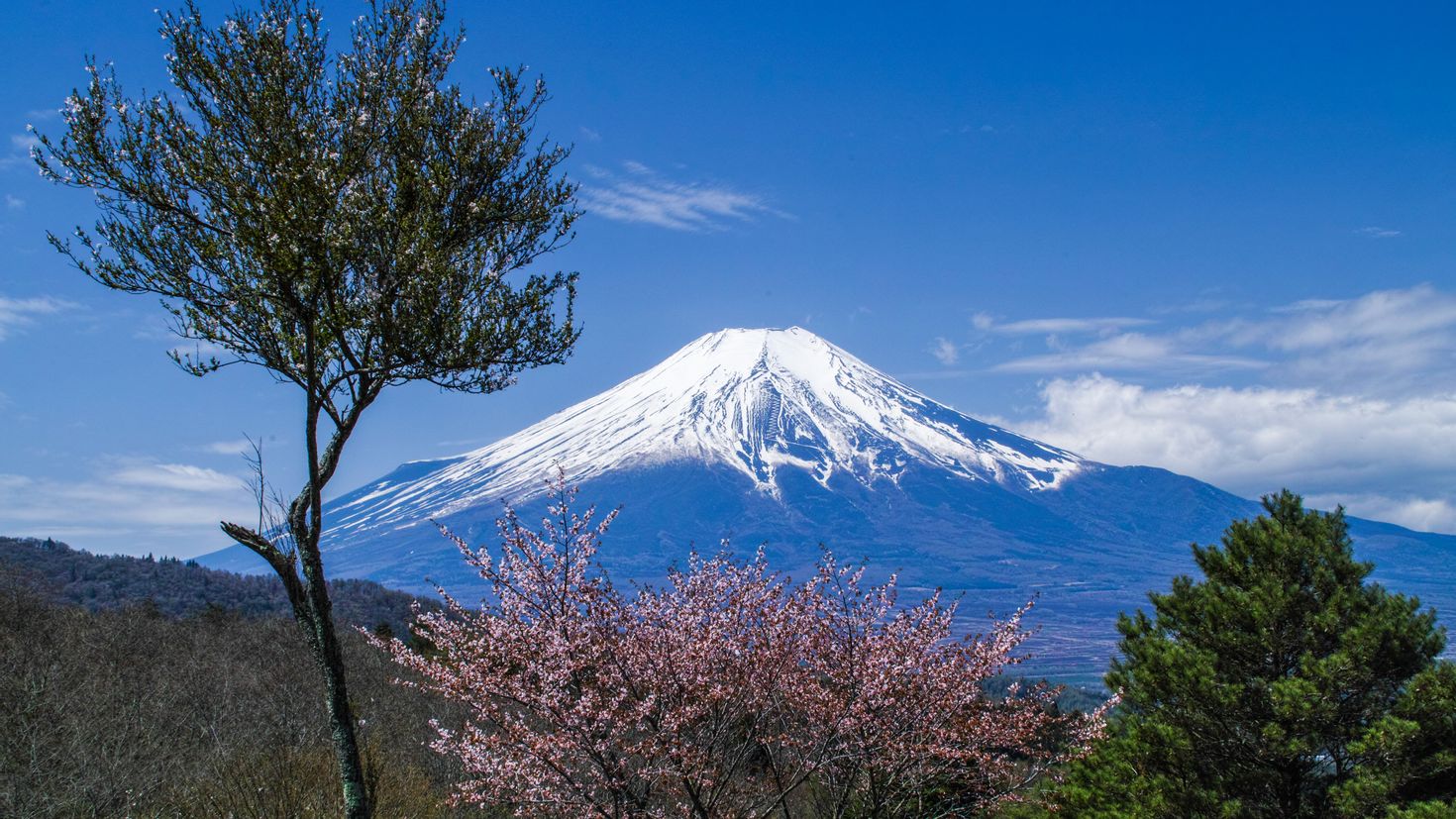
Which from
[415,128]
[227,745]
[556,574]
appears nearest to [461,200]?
[415,128]

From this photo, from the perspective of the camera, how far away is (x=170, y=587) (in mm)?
65625

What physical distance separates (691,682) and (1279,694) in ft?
21.2

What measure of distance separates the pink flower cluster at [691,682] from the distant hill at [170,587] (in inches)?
1874

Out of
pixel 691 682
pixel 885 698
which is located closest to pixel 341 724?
pixel 691 682

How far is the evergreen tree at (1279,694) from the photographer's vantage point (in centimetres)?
940

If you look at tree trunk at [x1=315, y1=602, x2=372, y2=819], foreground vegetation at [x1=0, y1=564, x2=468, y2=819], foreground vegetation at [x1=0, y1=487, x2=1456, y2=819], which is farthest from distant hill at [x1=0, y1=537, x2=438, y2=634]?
tree trunk at [x1=315, y1=602, x2=372, y2=819]

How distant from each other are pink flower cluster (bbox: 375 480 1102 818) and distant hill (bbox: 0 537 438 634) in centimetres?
4760

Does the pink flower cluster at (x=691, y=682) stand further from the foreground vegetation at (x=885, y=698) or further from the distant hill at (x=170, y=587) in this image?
the distant hill at (x=170, y=587)

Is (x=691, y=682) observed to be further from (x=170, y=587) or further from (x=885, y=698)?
(x=170, y=587)

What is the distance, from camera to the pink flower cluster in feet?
29.1

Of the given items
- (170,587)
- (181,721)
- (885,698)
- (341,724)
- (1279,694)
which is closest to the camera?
(341,724)

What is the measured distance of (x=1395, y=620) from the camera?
9.89 meters

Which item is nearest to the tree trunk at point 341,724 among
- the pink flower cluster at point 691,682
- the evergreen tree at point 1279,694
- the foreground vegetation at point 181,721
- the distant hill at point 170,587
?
the foreground vegetation at point 181,721

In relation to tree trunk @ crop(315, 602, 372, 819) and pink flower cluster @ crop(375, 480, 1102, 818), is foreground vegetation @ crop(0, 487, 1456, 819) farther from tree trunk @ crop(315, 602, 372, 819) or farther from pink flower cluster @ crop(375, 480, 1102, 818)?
tree trunk @ crop(315, 602, 372, 819)
